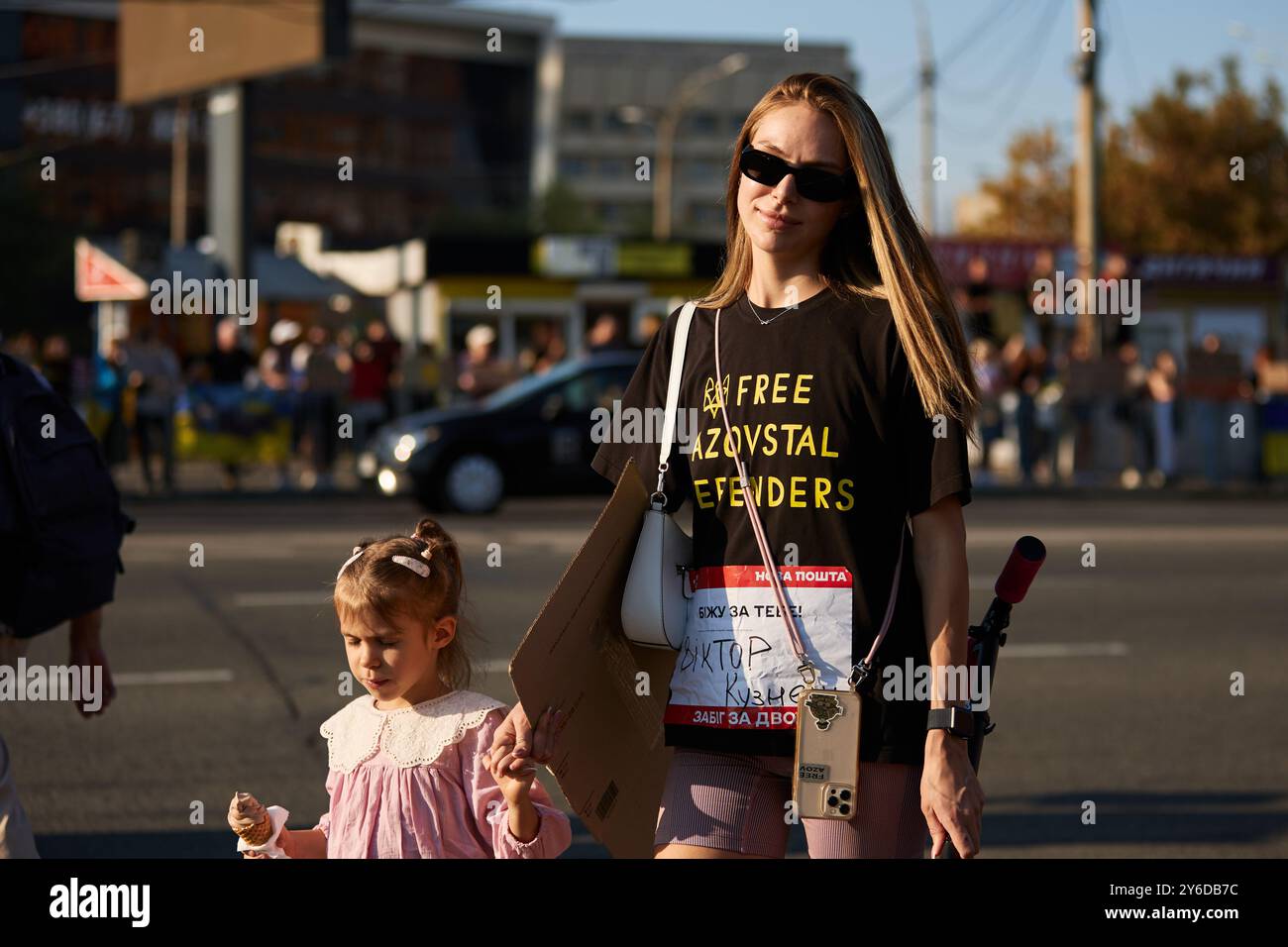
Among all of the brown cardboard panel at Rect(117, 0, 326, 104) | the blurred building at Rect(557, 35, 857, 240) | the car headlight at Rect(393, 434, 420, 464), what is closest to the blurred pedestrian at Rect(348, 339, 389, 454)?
the car headlight at Rect(393, 434, 420, 464)

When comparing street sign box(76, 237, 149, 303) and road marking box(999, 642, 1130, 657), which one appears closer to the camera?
road marking box(999, 642, 1130, 657)

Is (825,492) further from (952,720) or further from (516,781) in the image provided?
(516,781)

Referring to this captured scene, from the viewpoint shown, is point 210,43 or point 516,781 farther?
point 210,43

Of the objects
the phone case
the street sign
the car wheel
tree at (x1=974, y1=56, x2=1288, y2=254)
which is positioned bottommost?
the car wheel

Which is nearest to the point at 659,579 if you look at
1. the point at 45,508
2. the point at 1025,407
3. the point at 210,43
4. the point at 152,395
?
the point at 45,508

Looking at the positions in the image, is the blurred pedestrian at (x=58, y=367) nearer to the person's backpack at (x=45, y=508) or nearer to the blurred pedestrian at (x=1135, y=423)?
the blurred pedestrian at (x=1135, y=423)

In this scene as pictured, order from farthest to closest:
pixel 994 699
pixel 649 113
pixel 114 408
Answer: pixel 649 113 < pixel 114 408 < pixel 994 699

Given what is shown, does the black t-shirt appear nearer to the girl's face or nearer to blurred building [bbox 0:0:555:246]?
the girl's face

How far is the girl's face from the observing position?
345 cm

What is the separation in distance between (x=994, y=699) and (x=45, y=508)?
18.3ft

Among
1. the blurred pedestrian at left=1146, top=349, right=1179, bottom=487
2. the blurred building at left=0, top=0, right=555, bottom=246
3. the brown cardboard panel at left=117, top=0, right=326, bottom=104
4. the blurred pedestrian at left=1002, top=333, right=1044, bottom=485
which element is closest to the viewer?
the blurred pedestrian at left=1002, top=333, right=1044, bottom=485

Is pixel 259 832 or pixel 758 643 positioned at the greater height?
pixel 758 643

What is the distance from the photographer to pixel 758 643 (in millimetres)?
3055

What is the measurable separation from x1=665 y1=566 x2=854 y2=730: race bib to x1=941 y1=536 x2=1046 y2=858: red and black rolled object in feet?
0.86
